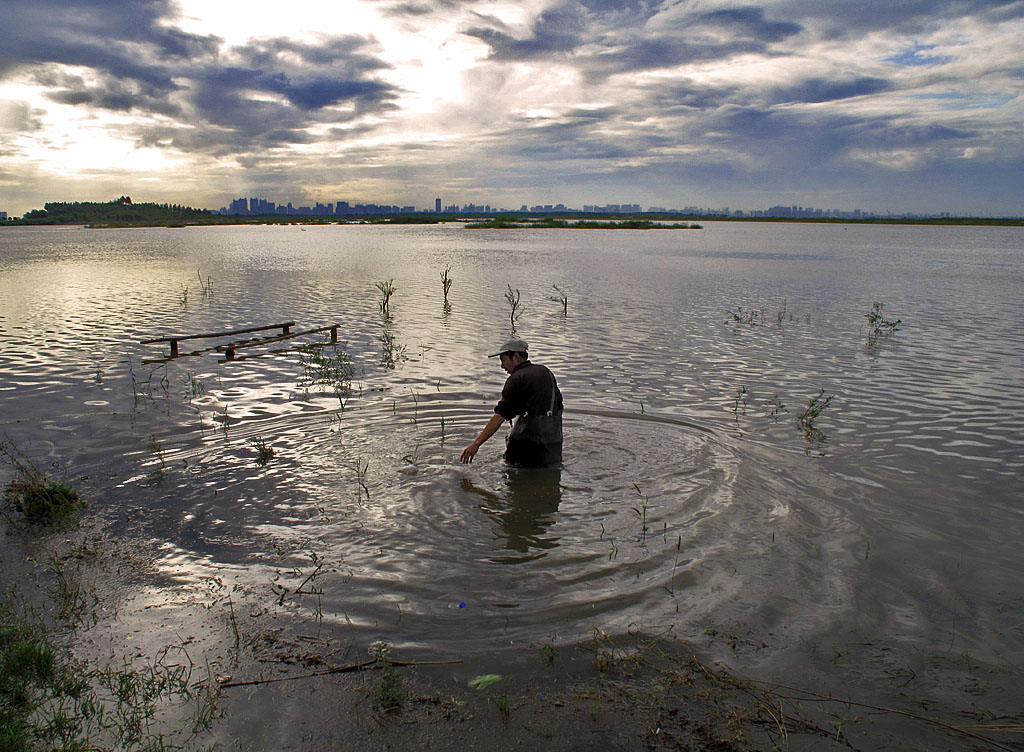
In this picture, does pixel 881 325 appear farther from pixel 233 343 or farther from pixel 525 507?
pixel 233 343

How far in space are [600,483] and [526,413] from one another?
129 cm

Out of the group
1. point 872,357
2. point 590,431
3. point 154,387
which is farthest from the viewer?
point 872,357

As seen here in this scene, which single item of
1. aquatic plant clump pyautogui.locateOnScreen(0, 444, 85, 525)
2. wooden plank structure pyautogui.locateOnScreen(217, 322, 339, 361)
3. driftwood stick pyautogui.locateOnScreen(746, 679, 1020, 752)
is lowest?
driftwood stick pyautogui.locateOnScreen(746, 679, 1020, 752)

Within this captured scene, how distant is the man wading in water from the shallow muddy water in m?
0.31

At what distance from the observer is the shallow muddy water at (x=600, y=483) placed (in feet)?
17.0

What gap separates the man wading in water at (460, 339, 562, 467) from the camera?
7.90 meters

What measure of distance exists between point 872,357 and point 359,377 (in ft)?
39.4

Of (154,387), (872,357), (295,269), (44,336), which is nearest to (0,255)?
(295,269)

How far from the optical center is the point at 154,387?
12445 millimetres

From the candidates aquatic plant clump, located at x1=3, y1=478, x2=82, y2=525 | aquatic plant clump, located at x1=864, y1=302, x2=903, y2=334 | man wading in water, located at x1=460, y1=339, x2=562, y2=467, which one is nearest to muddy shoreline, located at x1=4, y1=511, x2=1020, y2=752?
aquatic plant clump, located at x1=3, y1=478, x2=82, y2=525

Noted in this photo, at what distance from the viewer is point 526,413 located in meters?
8.19

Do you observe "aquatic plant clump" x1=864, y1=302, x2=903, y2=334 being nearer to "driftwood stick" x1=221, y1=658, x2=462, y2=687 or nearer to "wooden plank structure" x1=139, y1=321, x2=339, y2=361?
"wooden plank structure" x1=139, y1=321, x2=339, y2=361

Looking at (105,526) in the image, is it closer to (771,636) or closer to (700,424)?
(771,636)

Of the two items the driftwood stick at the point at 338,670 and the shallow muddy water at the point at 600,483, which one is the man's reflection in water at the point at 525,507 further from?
the driftwood stick at the point at 338,670
